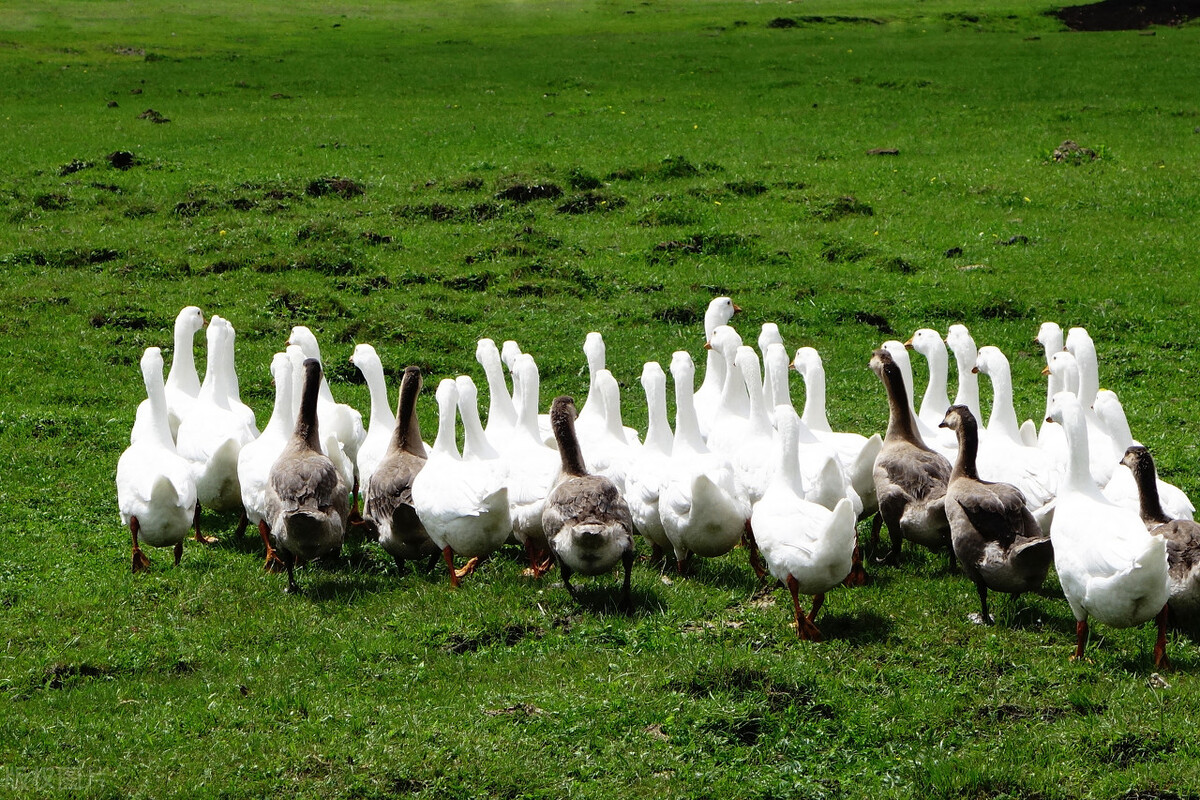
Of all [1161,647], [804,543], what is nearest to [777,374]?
[804,543]

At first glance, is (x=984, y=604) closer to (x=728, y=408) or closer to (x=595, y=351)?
(x=728, y=408)

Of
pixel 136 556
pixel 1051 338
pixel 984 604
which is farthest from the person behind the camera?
pixel 1051 338

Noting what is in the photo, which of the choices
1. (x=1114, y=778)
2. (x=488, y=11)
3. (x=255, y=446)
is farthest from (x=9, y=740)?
(x=488, y=11)

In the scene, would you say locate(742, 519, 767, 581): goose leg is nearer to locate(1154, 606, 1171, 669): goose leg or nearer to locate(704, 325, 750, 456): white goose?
locate(704, 325, 750, 456): white goose

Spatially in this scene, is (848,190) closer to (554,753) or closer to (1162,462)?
(1162,462)

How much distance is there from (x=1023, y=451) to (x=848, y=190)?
515 inches

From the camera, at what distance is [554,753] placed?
6.85 metres

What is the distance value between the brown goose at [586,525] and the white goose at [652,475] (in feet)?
2.46

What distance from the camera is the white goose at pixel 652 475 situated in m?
9.77

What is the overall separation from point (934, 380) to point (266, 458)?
6317mm

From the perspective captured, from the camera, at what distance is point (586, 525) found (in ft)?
27.7

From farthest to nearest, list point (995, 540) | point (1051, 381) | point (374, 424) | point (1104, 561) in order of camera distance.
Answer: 1. point (374, 424)
2. point (1051, 381)
3. point (995, 540)
4. point (1104, 561)

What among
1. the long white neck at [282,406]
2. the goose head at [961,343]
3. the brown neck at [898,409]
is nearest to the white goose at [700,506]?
the brown neck at [898,409]

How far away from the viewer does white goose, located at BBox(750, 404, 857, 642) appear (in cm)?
787
